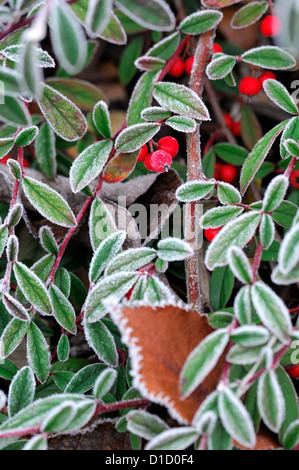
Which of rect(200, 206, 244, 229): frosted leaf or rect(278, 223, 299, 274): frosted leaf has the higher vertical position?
rect(278, 223, 299, 274): frosted leaf

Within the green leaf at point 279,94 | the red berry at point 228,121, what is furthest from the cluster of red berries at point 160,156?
the red berry at point 228,121

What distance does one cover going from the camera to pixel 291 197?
1.51m

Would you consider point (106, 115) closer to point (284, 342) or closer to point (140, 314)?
point (140, 314)

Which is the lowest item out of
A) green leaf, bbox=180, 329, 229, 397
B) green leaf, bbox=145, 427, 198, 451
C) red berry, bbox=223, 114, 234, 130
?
green leaf, bbox=145, 427, 198, 451

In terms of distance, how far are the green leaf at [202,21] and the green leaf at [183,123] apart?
0.28 metres

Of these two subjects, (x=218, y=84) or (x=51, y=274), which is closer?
(x=51, y=274)

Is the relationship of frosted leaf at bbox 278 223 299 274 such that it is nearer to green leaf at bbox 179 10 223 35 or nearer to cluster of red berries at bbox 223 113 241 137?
green leaf at bbox 179 10 223 35

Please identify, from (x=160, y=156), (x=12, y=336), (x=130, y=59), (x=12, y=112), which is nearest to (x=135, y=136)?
(x=160, y=156)

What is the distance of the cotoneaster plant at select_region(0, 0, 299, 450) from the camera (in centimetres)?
85

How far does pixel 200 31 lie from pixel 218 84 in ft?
1.44

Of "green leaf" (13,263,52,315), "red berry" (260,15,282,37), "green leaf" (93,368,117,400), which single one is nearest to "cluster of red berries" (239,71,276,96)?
"red berry" (260,15,282,37)

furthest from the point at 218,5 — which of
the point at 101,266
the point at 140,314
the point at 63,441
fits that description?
the point at 63,441

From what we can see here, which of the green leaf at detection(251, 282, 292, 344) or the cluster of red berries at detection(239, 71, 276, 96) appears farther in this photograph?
the cluster of red berries at detection(239, 71, 276, 96)

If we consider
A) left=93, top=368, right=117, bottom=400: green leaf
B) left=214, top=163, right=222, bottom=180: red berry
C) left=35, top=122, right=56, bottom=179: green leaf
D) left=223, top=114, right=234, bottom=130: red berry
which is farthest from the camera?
left=223, top=114, right=234, bottom=130: red berry
